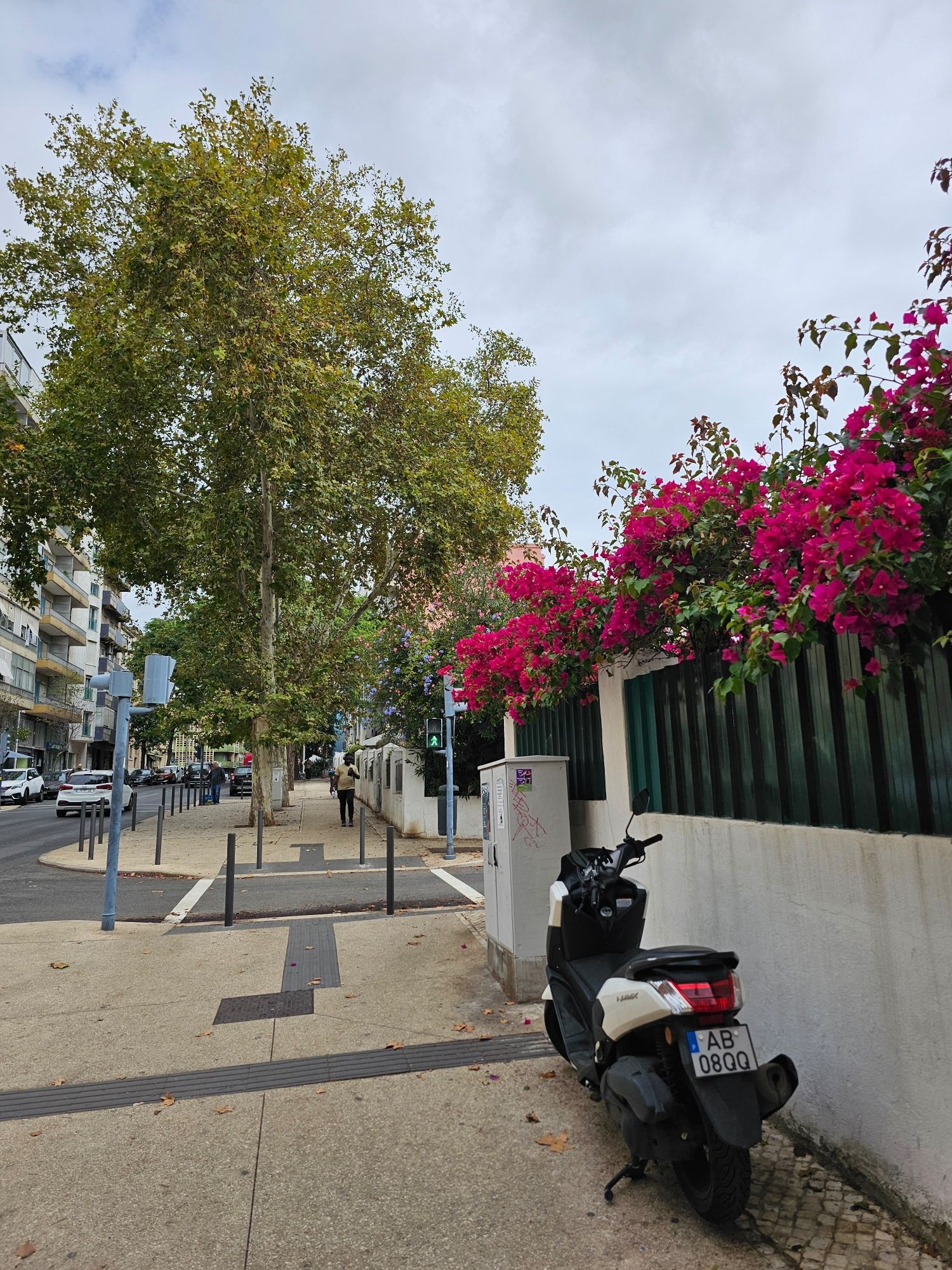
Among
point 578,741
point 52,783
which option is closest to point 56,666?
point 52,783

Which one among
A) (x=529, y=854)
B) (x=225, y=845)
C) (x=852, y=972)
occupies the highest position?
(x=529, y=854)

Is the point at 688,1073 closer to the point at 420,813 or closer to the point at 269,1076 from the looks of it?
the point at 269,1076

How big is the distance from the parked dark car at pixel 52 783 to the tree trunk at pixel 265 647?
2862 centimetres

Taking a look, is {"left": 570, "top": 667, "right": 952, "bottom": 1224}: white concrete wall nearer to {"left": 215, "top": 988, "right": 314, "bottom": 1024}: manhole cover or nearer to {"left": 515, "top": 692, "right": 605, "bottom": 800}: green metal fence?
{"left": 515, "top": 692, "right": 605, "bottom": 800}: green metal fence

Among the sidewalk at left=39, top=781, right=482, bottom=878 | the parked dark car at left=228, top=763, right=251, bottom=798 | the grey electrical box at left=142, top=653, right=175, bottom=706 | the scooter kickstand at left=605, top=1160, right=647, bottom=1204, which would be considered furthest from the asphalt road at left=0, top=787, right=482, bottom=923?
the parked dark car at left=228, top=763, right=251, bottom=798

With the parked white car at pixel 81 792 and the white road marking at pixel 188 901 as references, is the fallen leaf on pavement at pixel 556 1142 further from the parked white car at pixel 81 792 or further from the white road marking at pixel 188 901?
the parked white car at pixel 81 792

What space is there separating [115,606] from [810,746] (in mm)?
87018

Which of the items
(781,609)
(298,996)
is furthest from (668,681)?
(298,996)

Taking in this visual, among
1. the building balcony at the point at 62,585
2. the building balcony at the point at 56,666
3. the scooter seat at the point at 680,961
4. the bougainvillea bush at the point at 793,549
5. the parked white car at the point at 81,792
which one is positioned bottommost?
the scooter seat at the point at 680,961

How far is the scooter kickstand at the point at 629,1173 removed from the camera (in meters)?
3.19

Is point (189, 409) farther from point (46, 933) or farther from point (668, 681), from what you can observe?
point (668, 681)

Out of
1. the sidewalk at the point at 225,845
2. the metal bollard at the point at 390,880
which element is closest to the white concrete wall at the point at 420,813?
the sidewalk at the point at 225,845

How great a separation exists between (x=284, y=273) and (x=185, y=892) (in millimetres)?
13014

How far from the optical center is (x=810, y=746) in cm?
358
